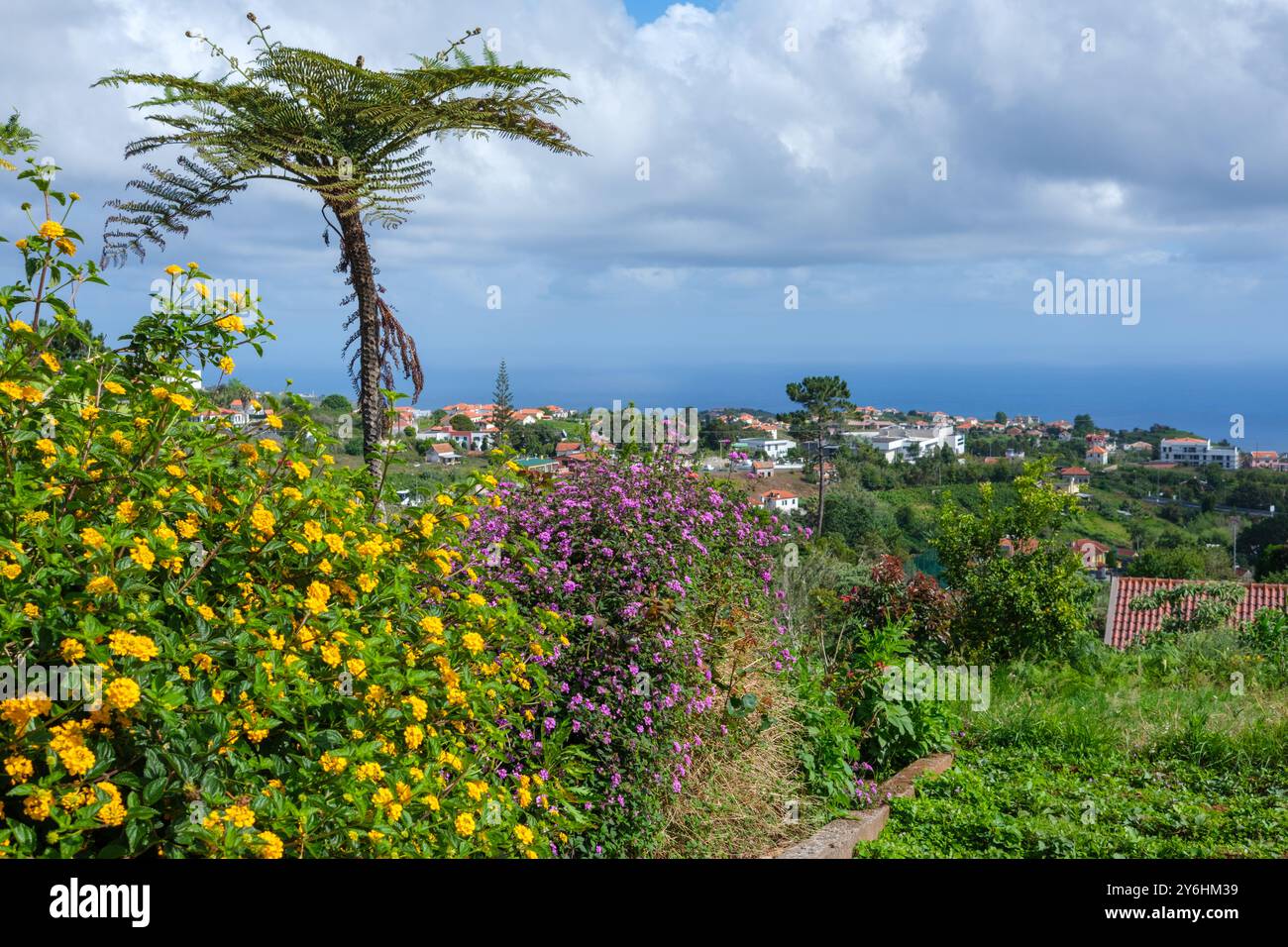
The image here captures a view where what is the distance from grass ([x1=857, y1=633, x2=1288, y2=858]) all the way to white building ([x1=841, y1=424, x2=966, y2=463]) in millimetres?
30872

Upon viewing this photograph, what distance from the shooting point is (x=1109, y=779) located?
544 cm

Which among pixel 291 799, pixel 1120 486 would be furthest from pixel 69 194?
pixel 1120 486

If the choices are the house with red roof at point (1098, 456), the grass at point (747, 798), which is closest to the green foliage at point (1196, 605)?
the grass at point (747, 798)

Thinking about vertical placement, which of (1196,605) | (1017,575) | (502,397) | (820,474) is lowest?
(1196,605)

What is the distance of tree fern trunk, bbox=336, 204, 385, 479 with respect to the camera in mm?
8242

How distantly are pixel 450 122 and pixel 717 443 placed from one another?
335 cm

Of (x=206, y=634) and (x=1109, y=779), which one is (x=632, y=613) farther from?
(x=1109, y=779)

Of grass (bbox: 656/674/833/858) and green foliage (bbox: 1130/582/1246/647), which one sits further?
green foliage (bbox: 1130/582/1246/647)

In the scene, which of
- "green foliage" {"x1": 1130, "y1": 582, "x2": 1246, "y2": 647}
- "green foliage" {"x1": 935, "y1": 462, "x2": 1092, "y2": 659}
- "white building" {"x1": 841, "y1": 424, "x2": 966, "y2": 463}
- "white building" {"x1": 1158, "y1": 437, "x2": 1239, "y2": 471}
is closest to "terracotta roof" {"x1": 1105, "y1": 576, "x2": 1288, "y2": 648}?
"green foliage" {"x1": 1130, "y1": 582, "x2": 1246, "y2": 647}

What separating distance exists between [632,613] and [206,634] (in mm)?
2180

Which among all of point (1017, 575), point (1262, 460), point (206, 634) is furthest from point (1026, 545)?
point (1262, 460)

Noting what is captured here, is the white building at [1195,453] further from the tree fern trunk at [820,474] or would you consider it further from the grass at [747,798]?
the grass at [747,798]

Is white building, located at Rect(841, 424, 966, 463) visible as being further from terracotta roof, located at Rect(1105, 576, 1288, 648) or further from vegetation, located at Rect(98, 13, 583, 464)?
vegetation, located at Rect(98, 13, 583, 464)

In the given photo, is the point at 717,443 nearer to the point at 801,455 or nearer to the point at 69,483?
the point at 69,483
